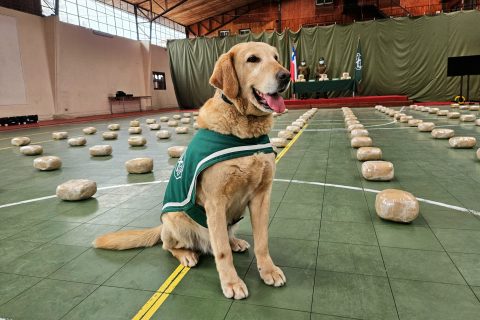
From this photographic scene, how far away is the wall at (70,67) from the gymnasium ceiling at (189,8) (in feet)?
9.31

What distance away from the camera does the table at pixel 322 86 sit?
1705cm

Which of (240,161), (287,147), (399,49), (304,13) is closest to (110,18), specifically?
(304,13)

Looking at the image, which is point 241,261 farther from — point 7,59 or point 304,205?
point 7,59

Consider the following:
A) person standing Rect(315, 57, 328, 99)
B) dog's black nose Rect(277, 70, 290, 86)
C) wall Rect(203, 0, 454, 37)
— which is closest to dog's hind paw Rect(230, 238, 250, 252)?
dog's black nose Rect(277, 70, 290, 86)

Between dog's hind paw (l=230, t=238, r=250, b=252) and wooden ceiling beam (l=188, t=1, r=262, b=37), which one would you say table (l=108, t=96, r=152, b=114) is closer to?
wooden ceiling beam (l=188, t=1, r=262, b=37)

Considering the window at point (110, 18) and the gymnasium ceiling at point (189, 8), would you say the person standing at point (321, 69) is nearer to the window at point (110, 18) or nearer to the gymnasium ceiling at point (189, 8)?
the gymnasium ceiling at point (189, 8)

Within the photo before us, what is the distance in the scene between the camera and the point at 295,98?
18.8 meters

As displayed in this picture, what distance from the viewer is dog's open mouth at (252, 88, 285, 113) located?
1.83m

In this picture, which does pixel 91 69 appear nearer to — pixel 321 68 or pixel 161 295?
pixel 321 68

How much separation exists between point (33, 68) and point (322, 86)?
14680 mm

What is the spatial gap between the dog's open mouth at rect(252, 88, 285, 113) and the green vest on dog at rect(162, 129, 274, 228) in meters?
0.21

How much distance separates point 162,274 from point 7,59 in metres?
16.9

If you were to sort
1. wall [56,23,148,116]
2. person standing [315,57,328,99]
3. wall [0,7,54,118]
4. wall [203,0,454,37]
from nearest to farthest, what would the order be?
wall [0,7,54,118]
wall [56,23,148,116]
person standing [315,57,328,99]
wall [203,0,454,37]

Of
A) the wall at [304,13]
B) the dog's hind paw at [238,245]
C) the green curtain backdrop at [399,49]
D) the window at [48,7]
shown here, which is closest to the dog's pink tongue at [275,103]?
the dog's hind paw at [238,245]
